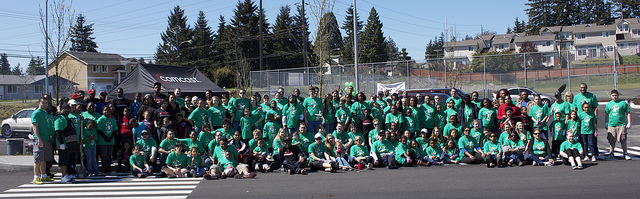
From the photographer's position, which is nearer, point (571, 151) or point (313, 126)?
point (571, 151)

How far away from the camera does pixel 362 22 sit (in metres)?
81.4

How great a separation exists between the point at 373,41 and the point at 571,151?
62390mm

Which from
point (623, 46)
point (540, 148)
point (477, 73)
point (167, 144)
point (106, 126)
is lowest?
point (540, 148)

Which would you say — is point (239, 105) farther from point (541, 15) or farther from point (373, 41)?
point (541, 15)

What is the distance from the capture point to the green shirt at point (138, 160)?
9.88 metres

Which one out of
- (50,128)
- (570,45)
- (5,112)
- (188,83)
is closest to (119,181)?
(50,128)

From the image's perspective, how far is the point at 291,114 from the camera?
11789mm

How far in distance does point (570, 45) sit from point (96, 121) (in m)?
85.7

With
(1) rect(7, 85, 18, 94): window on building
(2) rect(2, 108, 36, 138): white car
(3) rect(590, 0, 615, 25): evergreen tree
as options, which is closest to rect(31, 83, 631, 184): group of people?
(2) rect(2, 108, 36, 138): white car

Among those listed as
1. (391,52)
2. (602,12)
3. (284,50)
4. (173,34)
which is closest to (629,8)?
(602,12)

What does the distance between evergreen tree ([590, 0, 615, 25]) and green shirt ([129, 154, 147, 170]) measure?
317 ft

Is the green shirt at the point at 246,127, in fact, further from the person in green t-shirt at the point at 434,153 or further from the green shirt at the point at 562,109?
the green shirt at the point at 562,109

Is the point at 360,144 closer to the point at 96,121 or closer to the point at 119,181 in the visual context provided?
the point at 119,181

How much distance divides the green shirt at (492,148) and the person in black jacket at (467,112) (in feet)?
4.28
